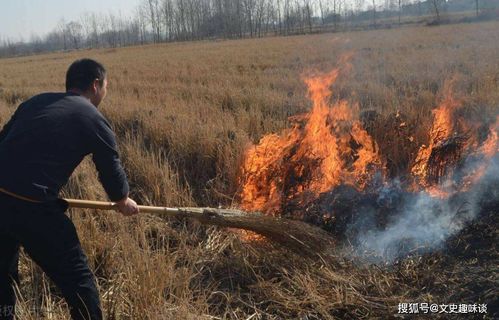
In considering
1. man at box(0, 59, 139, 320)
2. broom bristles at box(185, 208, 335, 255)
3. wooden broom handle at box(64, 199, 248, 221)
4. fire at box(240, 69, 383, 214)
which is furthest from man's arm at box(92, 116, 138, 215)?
fire at box(240, 69, 383, 214)

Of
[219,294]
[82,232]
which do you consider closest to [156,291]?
[219,294]

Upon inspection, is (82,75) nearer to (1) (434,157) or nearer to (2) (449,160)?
(1) (434,157)

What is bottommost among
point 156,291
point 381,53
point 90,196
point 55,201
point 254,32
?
point 156,291

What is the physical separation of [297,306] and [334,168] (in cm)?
204

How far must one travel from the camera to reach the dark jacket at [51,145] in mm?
2633

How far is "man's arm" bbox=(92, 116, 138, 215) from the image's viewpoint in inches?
108

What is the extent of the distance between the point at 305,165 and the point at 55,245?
2.97 m

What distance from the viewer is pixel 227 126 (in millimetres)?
6500

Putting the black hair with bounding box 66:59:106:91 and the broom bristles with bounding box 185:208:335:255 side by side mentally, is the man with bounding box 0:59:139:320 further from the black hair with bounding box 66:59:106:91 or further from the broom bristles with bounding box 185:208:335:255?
the broom bristles with bounding box 185:208:335:255

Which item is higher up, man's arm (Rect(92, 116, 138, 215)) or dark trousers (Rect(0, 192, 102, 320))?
man's arm (Rect(92, 116, 138, 215))

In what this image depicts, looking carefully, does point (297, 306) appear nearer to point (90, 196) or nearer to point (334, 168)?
point (334, 168)

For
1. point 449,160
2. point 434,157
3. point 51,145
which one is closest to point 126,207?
point 51,145

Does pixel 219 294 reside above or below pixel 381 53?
below

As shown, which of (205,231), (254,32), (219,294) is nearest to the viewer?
(219,294)
